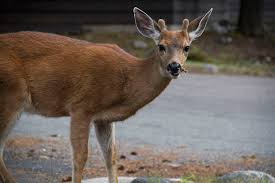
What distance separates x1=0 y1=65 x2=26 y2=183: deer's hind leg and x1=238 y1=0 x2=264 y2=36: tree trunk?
18769 millimetres

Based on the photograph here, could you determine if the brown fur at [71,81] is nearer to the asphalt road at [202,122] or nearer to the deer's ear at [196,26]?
the deer's ear at [196,26]

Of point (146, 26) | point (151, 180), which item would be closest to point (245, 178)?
point (151, 180)

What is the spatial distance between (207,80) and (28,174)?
9919 millimetres

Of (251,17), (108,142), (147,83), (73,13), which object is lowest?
(251,17)

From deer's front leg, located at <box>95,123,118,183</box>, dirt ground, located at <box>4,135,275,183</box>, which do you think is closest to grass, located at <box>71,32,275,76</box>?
dirt ground, located at <box>4,135,275,183</box>

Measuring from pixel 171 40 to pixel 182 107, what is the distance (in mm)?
7311

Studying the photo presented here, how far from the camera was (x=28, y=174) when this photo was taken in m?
→ 9.16

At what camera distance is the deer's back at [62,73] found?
7.86m

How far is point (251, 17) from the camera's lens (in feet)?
85.7

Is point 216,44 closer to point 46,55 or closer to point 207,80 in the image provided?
point 207,80

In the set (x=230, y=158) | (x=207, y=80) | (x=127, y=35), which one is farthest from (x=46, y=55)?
(x=127, y=35)

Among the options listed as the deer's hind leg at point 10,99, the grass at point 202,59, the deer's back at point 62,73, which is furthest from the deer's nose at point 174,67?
the grass at point 202,59

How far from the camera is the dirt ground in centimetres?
930

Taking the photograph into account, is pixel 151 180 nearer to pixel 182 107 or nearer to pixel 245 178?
pixel 245 178
